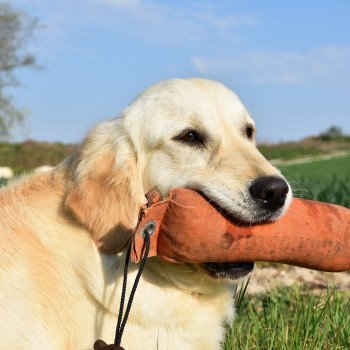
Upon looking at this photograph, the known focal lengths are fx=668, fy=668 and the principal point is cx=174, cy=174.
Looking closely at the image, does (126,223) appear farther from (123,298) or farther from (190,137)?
(190,137)

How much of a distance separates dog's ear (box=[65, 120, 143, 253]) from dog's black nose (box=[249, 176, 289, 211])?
661 mm

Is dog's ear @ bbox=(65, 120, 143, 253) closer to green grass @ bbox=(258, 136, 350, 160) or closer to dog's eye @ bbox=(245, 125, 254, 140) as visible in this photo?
dog's eye @ bbox=(245, 125, 254, 140)

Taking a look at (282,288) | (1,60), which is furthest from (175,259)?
(1,60)

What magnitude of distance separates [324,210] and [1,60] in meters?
38.1

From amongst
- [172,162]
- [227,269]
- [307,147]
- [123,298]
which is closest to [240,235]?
[227,269]

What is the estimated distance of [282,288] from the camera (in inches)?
232

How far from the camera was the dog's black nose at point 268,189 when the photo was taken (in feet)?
11.0

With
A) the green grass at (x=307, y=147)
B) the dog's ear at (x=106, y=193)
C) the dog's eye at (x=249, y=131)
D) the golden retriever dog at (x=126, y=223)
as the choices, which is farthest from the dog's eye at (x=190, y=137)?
the green grass at (x=307, y=147)

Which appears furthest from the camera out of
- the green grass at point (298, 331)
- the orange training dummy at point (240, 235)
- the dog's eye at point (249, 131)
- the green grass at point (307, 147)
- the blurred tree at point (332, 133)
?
the blurred tree at point (332, 133)

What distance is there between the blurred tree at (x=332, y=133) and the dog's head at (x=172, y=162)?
6093 cm

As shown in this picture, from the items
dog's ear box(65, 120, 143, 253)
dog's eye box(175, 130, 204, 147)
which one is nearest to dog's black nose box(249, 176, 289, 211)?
dog's eye box(175, 130, 204, 147)

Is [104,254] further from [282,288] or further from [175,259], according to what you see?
[282,288]

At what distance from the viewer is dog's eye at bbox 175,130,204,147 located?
150 inches

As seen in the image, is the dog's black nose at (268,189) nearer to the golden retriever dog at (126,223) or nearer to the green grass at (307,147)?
the golden retriever dog at (126,223)
